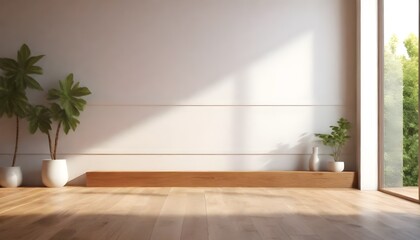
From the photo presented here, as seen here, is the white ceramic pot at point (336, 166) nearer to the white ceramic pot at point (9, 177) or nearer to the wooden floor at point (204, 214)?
the wooden floor at point (204, 214)

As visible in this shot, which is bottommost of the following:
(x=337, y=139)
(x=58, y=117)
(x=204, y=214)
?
(x=204, y=214)

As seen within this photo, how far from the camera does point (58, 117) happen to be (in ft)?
18.5

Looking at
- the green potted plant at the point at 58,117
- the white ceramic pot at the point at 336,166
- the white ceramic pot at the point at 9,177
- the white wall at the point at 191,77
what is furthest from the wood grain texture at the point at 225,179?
A: the white ceramic pot at the point at 9,177

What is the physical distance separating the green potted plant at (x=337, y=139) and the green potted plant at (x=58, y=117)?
8.99 feet

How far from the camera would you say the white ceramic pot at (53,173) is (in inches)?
221

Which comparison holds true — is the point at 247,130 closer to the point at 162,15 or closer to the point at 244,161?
the point at 244,161

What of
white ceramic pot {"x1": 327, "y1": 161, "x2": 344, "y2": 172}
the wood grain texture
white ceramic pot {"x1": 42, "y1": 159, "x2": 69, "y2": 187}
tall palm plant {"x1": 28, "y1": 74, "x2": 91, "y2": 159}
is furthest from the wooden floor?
tall palm plant {"x1": 28, "y1": 74, "x2": 91, "y2": 159}

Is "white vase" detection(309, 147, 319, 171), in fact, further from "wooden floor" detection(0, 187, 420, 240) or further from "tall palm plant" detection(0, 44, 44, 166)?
"tall palm plant" detection(0, 44, 44, 166)

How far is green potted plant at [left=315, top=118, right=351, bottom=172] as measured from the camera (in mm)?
5734

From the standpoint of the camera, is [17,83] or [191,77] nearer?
[17,83]

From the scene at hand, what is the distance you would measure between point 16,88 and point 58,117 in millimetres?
568

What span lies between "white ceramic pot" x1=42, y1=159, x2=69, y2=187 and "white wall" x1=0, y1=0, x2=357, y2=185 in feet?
0.89

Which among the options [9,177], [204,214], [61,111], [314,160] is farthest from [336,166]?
[9,177]

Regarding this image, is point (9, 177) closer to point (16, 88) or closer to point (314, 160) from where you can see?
point (16, 88)
